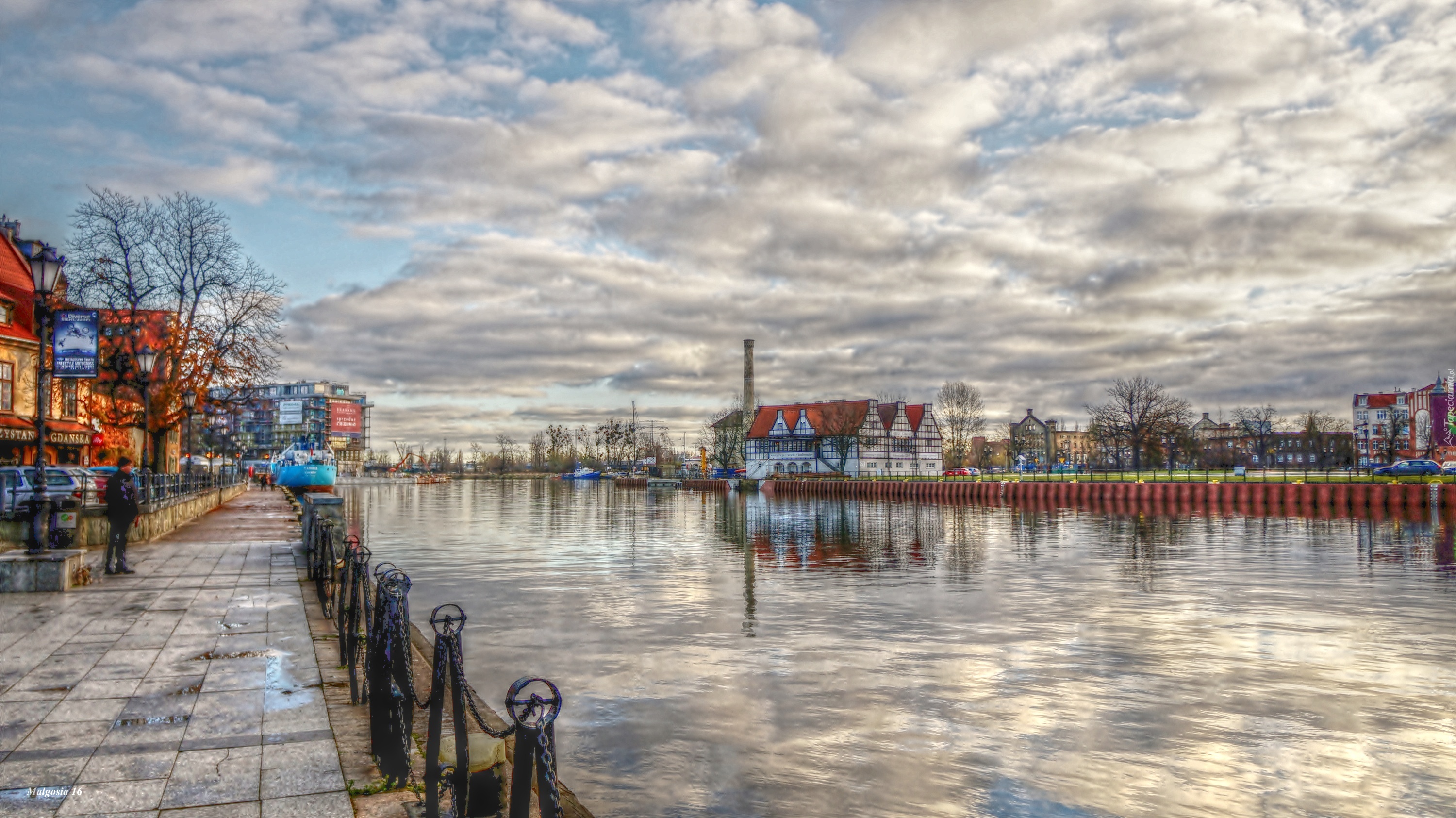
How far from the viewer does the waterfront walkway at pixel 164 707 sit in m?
6.16

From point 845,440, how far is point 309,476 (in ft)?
188

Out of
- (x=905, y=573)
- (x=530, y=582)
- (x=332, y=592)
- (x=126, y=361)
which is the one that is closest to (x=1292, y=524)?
(x=905, y=573)

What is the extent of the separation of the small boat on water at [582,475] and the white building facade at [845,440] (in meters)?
42.1

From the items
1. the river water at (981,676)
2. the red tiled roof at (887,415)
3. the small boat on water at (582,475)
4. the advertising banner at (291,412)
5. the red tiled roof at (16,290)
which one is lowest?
the small boat on water at (582,475)

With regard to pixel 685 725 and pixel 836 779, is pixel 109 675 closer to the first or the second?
pixel 685 725

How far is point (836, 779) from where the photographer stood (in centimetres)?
897

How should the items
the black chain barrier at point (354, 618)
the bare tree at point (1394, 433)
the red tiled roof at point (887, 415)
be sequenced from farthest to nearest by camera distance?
the red tiled roof at point (887, 415)
the bare tree at point (1394, 433)
the black chain barrier at point (354, 618)

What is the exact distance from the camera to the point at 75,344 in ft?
62.5

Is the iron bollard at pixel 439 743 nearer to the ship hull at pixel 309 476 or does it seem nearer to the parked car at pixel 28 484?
the parked car at pixel 28 484

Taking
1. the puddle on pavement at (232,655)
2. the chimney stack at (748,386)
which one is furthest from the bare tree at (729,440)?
the puddle on pavement at (232,655)

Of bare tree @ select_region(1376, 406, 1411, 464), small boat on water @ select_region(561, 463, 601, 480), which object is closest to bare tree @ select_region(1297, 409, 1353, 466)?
bare tree @ select_region(1376, 406, 1411, 464)

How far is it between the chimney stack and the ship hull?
2467 inches

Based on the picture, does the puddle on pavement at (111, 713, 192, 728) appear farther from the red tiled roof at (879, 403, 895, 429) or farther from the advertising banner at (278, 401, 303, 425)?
the advertising banner at (278, 401, 303, 425)

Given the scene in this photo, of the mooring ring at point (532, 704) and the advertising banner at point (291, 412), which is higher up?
the advertising banner at point (291, 412)
